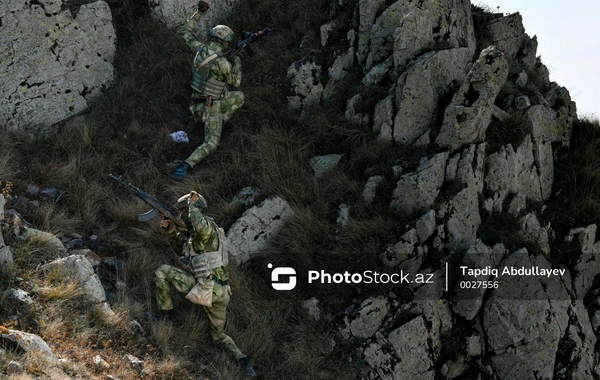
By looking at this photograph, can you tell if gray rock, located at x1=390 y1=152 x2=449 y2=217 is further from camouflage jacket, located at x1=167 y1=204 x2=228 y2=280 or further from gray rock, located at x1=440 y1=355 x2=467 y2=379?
camouflage jacket, located at x1=167 y1=204 x2=228 y2=280

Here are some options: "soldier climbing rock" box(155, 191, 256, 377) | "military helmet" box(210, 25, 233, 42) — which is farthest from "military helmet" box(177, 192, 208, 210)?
"military helmet" box(210, 25, 233, 42)

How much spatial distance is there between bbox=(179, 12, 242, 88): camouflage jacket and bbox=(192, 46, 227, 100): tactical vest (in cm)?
5

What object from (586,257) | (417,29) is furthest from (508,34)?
(586,257)

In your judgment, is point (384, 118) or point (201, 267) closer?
point (201, 267)

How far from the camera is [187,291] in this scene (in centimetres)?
871

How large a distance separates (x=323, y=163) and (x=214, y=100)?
2.01 meters

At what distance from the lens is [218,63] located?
11.2 m

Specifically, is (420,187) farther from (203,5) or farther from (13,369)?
(13,369)

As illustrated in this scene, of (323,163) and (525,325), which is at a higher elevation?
(323,163)

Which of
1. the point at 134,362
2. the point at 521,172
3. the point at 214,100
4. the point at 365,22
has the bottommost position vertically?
the point at 134,362

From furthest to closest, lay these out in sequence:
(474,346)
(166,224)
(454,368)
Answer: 1. (474,346)
2. (454,368)
3. (166,224)

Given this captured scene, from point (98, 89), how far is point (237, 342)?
5525 mm

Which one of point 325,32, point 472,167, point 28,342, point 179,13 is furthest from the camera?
point 179,13

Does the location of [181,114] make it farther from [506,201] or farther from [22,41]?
[506,201]
